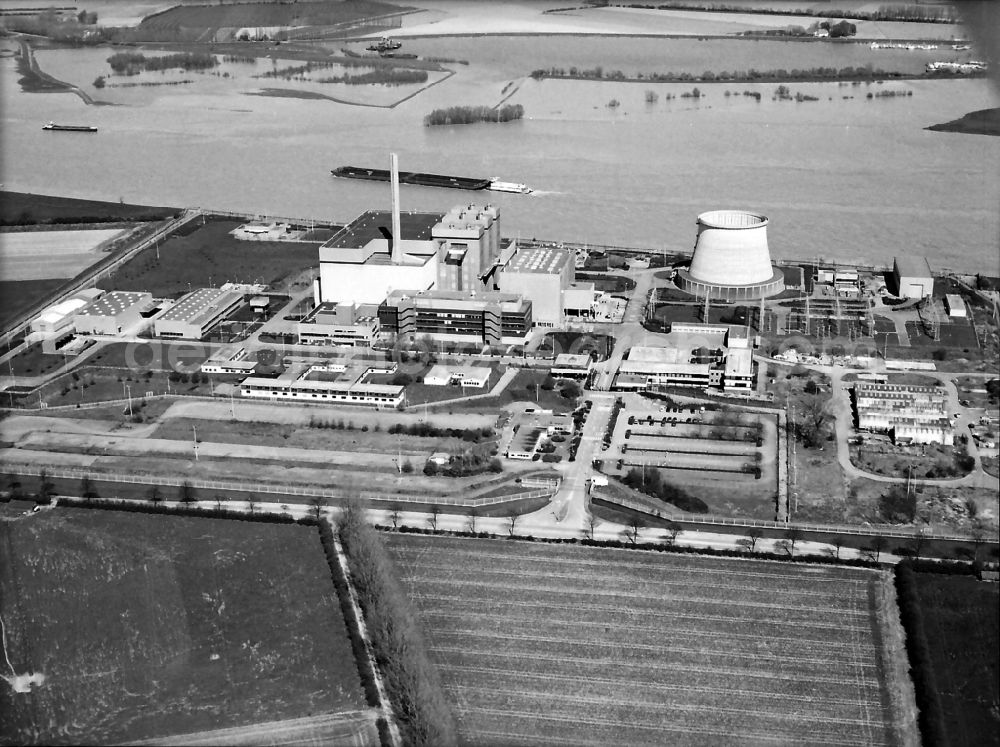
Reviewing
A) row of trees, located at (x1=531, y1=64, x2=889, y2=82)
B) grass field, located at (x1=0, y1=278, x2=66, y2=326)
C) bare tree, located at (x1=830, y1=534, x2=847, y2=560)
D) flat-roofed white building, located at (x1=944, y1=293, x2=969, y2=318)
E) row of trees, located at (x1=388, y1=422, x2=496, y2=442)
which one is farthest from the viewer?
row of trees, located at (x1=531, y1=64, x2=889, y2=82)

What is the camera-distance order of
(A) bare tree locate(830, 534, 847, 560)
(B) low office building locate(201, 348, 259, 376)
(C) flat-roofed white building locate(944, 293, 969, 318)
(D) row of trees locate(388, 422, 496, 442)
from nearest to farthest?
1. (A) bare tree locate(830, 534, 847, 560)
2. (D) row of trees locate(388, 422, 496, 442)
3. (B) low office building locate(201, 348, 259, 376)
4. (C) flat-roofed white building locate(944, 293, 969, 318)

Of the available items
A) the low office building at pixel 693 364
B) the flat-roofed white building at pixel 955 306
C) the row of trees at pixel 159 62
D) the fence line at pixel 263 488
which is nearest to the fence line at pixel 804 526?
the fence line at pixel 263 488

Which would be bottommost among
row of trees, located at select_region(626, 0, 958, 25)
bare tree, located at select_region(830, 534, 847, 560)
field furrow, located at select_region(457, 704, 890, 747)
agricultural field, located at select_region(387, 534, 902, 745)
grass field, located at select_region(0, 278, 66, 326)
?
field furrow, located at select_region(457, 704, 890, 747)

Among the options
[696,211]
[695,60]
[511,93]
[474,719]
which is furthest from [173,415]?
[695,60]

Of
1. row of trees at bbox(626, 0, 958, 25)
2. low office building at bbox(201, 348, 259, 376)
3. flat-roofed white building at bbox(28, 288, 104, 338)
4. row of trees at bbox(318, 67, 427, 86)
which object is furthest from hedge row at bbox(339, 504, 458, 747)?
row of trees at bbox(626, 0, 958, 25)

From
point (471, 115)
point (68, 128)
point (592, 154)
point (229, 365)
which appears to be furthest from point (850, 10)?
point (229, 365)

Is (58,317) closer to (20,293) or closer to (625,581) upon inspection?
(20,293)

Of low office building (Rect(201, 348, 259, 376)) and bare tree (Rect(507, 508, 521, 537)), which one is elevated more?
low office building (Rect(201, 348, 259, 376))

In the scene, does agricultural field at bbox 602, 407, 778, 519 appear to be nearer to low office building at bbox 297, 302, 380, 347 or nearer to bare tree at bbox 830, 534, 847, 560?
bare tree at bbox 830, 534, 847, 560
